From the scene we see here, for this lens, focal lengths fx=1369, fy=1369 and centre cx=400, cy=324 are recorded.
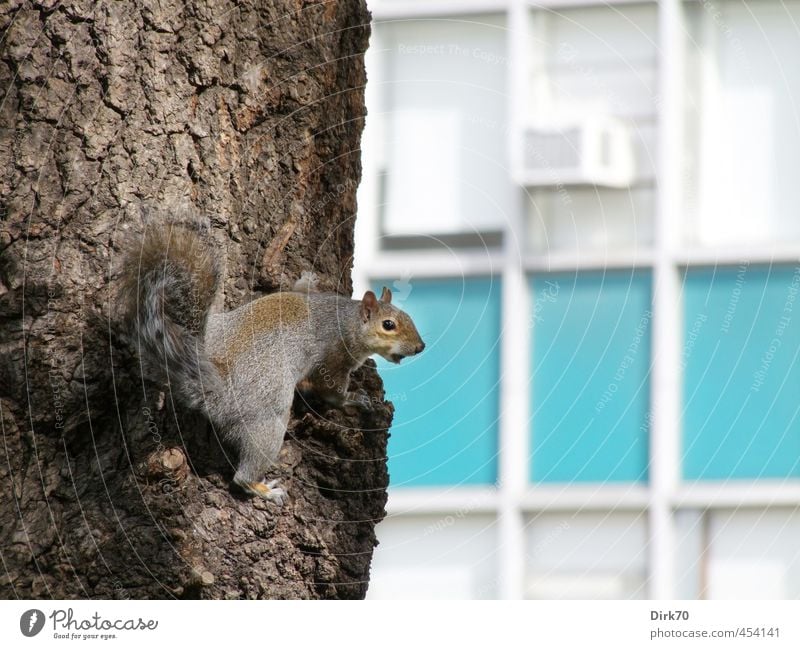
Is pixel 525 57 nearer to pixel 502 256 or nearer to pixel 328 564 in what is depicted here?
pixel 502 256

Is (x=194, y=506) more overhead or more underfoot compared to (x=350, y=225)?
more underfoot

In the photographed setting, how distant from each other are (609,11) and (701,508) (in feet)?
4.25

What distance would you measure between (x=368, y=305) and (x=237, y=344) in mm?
325

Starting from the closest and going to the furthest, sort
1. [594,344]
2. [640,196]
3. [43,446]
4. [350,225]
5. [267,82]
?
1. [43,446]
2. [267,82]
3. [350,225]
4. [594,344]
5. [640,196]

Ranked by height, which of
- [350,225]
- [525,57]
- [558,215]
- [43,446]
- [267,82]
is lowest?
[43,446]

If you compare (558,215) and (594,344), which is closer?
(594,344)

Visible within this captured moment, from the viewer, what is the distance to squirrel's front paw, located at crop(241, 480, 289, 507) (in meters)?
1.77

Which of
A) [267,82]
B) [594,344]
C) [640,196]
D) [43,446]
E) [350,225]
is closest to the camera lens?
[43,446]

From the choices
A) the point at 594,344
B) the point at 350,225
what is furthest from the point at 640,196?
the point at 350,225

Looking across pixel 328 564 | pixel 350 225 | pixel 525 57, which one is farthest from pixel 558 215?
pixel 328 564

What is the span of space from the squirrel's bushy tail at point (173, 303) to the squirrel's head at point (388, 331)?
0.38 meters

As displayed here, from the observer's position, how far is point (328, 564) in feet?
5.97

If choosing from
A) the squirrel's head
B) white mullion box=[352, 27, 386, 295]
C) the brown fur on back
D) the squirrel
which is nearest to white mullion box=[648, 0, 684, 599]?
white mullion box=[352, 27, 386, 295]

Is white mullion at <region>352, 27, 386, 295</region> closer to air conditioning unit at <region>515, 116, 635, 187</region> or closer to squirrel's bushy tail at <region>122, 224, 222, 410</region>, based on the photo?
air conditioning unit at <region>515, 116, 635, 187</region>
